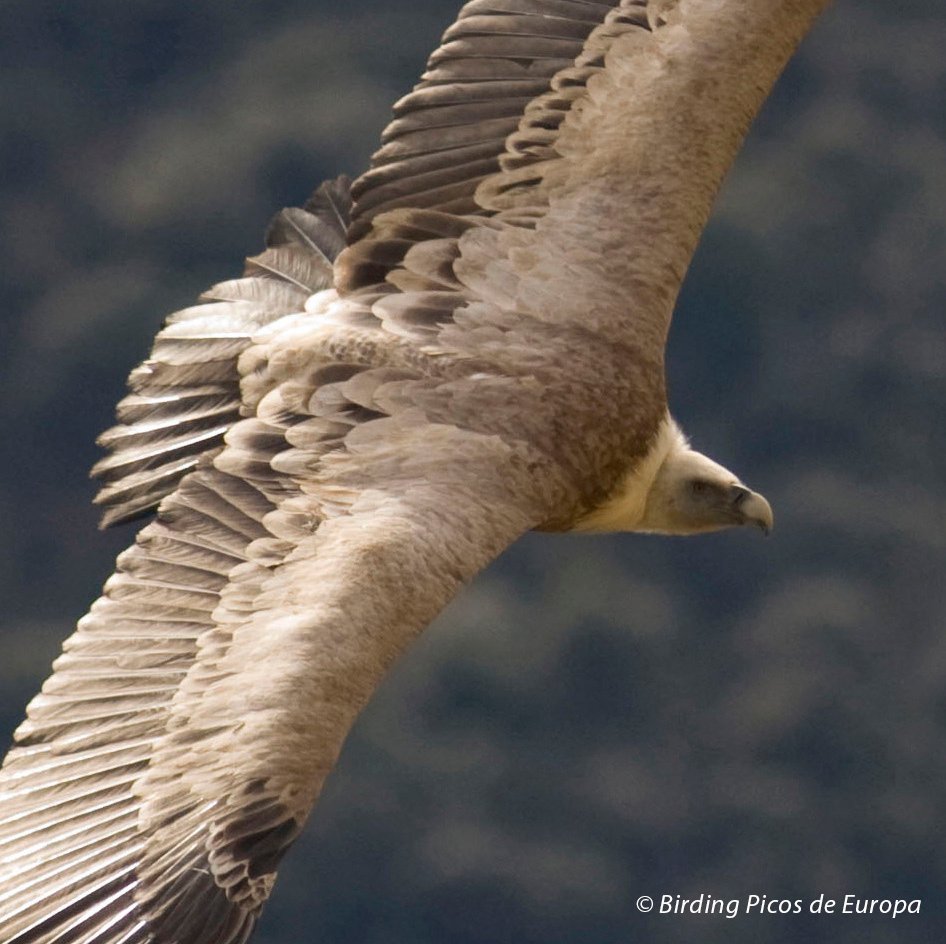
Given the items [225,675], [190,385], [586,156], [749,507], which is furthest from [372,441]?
[749,507]

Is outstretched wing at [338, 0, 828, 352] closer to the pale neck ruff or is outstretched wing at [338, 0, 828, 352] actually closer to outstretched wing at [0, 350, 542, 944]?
the pale neck ruff

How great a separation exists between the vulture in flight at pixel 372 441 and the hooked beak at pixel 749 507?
1.0 inches

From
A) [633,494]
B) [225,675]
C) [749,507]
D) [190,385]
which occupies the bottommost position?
[749,507]

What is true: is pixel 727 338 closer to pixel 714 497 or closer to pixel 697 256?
pixel 697 256

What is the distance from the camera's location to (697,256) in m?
33.8

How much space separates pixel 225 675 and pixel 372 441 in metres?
1.22

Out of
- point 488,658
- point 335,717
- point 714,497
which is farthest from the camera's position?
point 488,658

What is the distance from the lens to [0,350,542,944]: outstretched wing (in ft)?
29.1

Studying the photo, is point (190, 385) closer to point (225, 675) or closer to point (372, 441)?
point (372, 441)

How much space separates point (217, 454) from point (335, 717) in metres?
1.46

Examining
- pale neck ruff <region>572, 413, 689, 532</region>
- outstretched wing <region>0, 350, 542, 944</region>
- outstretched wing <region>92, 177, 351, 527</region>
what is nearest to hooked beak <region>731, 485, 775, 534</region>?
pale neck ruff <region>572, 413, 689, 532</region>

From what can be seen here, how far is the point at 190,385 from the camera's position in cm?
1045

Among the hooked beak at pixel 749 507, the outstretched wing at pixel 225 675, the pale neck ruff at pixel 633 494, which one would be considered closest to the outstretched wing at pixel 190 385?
the outstretched wing at pixel 225 675

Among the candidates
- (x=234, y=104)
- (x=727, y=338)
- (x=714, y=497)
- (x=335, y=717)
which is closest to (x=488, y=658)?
(x=727, y=338)
